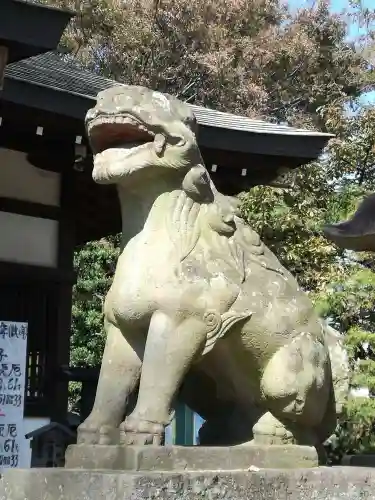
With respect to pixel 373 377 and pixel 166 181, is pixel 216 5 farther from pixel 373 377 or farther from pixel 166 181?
pixel 166 181

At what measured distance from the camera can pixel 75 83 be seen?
21.4 feet

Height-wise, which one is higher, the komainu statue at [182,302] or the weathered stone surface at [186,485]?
the komainu statue at [182,302]

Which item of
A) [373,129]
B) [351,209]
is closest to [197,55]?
[373,129]

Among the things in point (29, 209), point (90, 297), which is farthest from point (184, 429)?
point (90, 297)

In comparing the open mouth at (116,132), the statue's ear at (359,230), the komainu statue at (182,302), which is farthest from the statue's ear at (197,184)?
the statue's ear at (359,230)

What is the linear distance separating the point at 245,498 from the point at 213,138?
13.8 ft

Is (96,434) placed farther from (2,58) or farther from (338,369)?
(2,58)

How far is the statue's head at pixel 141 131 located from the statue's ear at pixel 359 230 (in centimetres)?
68

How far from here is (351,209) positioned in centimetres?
907

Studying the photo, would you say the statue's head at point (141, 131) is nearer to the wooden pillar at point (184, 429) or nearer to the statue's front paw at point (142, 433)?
the statue's front paw at point (142, 433)

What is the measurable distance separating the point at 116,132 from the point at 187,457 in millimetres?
1084

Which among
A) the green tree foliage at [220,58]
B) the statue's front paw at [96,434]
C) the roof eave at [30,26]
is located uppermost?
the green tree foliage at [220,58]

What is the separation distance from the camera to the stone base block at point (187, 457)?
2367 mm

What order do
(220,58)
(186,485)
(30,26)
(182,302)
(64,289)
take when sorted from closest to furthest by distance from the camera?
(186,485)
(182,302)
(30,26)
(64,289)
(220,58)
